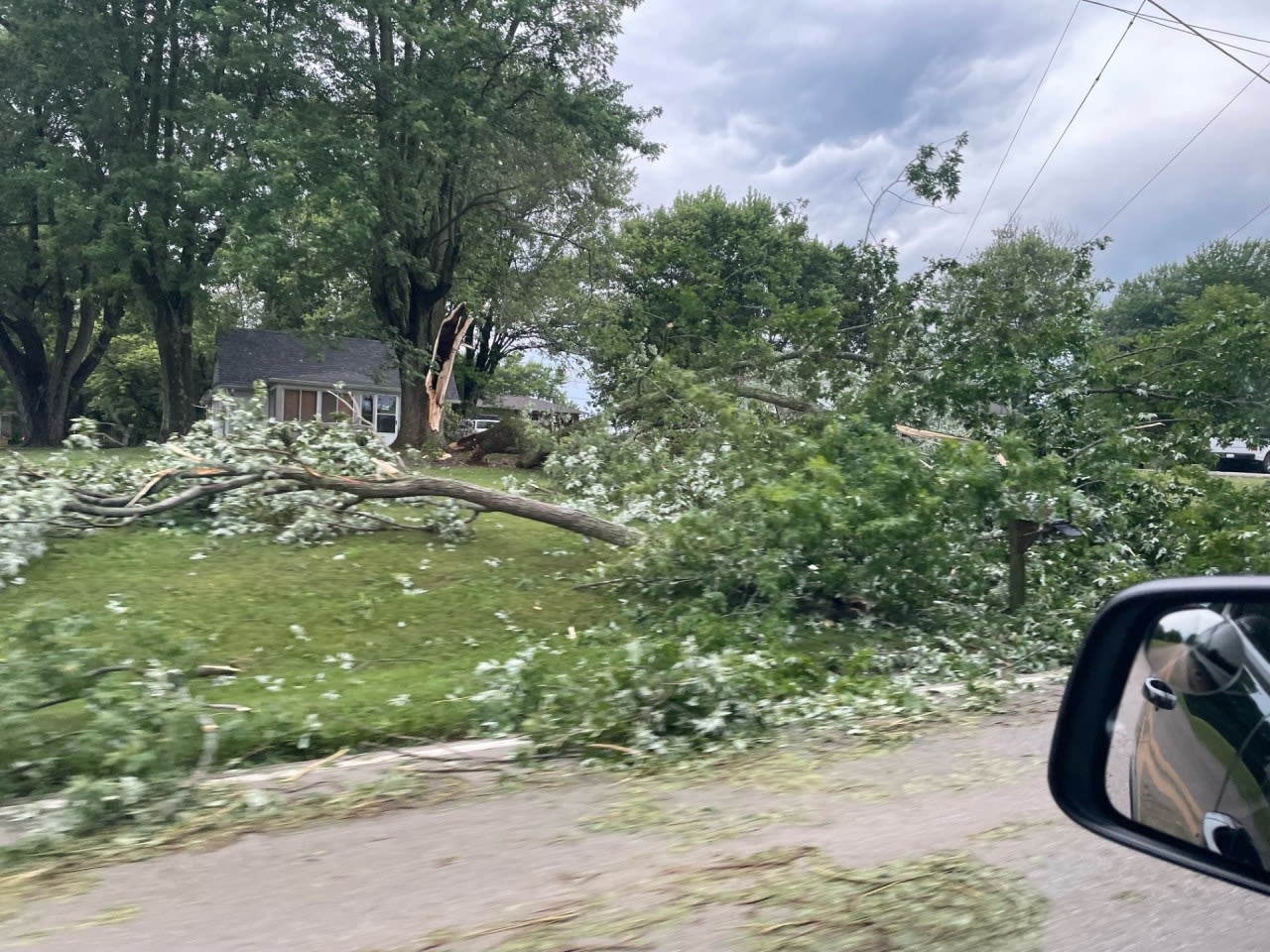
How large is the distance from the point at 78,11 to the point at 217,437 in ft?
61.9

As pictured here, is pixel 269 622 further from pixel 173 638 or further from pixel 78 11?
pixel 78 11

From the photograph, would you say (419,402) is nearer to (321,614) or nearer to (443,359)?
(443,359)

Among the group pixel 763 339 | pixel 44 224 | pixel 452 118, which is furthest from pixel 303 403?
pixel 763 339

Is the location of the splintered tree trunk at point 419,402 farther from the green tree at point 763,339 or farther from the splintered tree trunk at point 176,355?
the green tree at point 763,339

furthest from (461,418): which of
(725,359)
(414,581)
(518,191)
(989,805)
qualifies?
(989,805)

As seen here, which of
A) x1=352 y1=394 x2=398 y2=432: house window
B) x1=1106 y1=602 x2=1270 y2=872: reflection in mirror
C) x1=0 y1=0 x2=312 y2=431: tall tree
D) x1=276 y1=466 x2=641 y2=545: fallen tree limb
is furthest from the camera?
x1=352 y1=394 x2=398 y2=432: house window

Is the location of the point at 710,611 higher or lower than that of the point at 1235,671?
lower

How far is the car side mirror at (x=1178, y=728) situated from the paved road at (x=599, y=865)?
0.89 m

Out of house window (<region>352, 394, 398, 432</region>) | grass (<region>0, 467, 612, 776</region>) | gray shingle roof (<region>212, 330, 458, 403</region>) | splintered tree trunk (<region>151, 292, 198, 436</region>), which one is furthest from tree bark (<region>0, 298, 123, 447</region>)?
grass (<region>0, 467, 612, 776</region>)

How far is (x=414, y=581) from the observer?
8812 mm

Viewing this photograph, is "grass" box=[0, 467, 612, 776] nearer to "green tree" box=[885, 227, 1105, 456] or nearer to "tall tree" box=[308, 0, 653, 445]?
"green tree" box=[885, 227, 1105, 456]

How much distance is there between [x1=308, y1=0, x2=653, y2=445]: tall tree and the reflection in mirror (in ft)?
70.2

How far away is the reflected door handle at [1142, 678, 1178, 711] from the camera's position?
2.18 m

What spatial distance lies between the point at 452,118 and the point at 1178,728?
2297 centimetres
